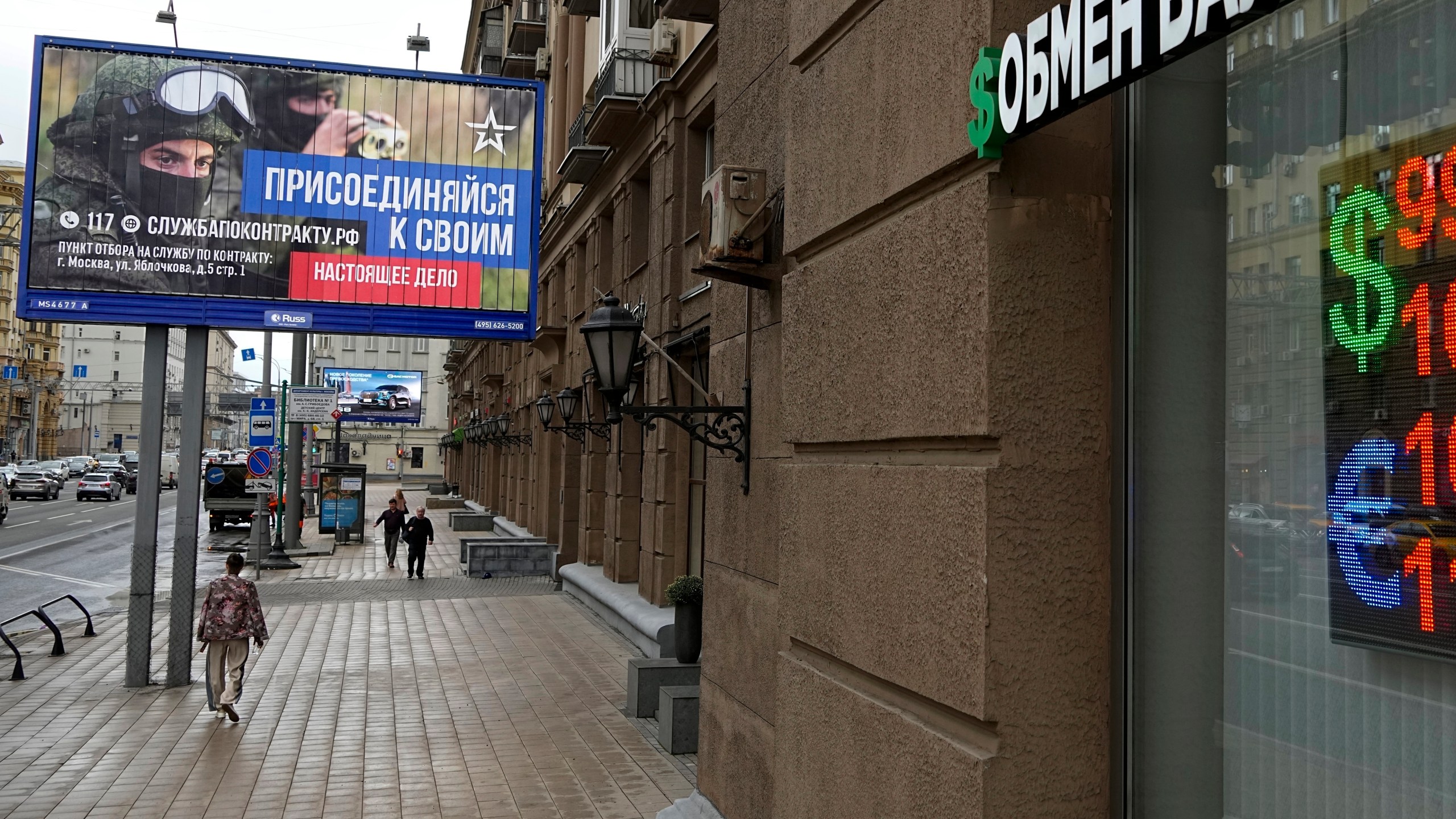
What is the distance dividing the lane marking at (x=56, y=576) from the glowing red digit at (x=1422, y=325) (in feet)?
85.9

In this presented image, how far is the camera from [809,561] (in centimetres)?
482

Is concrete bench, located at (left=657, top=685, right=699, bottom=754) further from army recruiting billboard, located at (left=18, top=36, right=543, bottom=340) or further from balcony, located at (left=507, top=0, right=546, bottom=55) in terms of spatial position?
balcony, located at (left=507, top=0, right=546, bottom=55)

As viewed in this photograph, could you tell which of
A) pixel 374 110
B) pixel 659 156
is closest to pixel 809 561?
pixel 374 110

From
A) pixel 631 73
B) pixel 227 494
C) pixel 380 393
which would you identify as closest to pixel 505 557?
pixel 631 73

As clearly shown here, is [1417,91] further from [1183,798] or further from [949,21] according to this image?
[1183,798]

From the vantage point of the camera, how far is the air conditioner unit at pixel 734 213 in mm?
6535

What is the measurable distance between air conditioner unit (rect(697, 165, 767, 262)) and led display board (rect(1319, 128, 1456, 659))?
4.09 metres

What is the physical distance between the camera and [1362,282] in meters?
2.55

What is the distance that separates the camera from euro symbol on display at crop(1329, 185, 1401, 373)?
8.17ft

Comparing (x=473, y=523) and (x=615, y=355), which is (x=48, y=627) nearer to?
(x=615, y=355)

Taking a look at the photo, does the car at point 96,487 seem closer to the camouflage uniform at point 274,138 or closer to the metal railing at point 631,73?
the metal railing at point 631,73

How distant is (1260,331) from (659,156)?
13402mm

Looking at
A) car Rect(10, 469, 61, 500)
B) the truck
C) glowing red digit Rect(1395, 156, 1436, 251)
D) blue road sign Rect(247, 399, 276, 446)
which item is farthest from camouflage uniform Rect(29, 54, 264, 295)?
car Rect(10, 469, 61, 500)

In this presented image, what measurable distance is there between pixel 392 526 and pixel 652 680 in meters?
17.7
